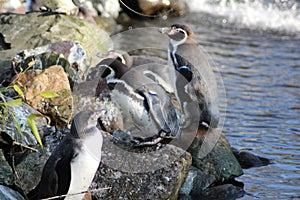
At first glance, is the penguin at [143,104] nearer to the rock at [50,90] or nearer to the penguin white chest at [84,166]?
the rock at [50,90]

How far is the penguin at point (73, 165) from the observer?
6184 mm

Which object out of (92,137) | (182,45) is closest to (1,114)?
(92,137)

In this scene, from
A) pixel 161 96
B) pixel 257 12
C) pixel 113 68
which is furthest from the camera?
pixel 257 12

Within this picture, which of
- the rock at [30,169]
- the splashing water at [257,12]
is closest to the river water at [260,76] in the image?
the splashing water at [257,12]

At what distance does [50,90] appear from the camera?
26.0 feet

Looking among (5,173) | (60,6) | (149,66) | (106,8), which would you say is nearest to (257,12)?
(106,8)

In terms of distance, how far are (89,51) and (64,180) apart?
196 inches

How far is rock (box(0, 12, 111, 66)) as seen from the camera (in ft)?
35.3

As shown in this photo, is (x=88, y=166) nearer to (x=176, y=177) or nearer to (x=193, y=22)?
(x=176, y=177)

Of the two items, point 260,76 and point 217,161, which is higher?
point 217,161

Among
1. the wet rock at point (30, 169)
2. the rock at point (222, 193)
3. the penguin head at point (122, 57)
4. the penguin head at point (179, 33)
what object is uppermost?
the penguin head at point (179, 33)

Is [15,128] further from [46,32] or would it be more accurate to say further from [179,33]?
[46,32]

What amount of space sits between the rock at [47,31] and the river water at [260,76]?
95.8 inches

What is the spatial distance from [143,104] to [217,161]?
3.61 feet
